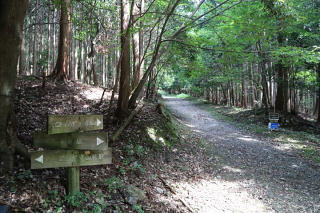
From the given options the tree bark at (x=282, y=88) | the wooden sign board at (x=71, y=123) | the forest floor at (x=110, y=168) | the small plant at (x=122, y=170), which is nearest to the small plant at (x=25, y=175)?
the forest floor at (x=110, y=168)

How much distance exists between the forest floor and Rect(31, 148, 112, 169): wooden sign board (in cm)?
55

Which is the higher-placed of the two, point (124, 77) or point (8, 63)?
point (124, 77)

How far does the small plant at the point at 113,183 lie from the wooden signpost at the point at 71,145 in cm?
89

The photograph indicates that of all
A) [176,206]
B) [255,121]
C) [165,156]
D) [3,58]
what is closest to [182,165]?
[165,156]

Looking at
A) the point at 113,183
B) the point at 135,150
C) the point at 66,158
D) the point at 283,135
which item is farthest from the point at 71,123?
the point at 283,135

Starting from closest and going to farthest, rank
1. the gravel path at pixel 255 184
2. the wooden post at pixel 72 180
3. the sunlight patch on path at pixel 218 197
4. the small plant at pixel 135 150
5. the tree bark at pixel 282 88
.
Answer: the wooden post at pixel 72 180, the sunlight patch on path at pixel 218 197, the gravel path at pixel 255 184, the small plant at pixel 135 150, the tree bark at pixel 282 88

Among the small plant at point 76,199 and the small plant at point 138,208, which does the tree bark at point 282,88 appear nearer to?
the small plant at point 138,208

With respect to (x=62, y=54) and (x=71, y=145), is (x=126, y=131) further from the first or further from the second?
(x=62, y=54)

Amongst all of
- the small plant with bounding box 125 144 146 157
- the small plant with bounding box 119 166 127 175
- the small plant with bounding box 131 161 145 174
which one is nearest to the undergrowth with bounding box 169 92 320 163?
the small plant with bounding box 125 144 146 157

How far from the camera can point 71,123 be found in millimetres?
3514

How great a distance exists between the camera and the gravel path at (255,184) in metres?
5.36

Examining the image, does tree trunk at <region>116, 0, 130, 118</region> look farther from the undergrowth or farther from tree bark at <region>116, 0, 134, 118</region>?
the undergrowth

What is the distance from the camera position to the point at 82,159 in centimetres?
364

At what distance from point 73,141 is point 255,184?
5291mm
